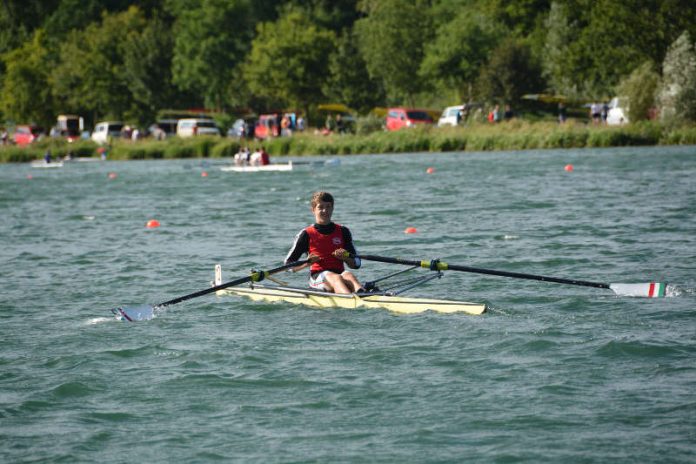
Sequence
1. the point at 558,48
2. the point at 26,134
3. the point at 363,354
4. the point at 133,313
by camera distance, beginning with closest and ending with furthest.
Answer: the point at 363,354
the point at 133,313
the point at 558,48
the point at 26,134

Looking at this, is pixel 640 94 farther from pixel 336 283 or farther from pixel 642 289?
pixel 336 283

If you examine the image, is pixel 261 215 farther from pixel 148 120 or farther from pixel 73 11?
pixel 73 11

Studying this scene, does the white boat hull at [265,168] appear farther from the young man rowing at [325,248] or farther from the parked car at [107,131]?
the parked car at [107,131]

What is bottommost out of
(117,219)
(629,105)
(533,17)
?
(117,219)

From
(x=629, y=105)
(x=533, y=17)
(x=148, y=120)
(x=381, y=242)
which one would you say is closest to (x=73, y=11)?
(x=148, y=120)

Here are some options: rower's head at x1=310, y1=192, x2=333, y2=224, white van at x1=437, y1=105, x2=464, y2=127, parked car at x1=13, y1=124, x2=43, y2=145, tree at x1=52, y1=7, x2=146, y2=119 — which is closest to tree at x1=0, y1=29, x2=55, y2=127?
tree at x1=52, y1=7, x2=146, y2=119

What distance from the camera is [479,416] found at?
8.70 m

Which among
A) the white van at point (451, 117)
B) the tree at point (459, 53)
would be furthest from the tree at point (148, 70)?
the white van at point (451, 117)

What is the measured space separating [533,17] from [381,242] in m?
61.7

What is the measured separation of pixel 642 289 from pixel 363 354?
390 centimetres

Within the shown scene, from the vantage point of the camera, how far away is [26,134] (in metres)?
73.4

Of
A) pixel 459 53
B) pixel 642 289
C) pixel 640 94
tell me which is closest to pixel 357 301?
pixel 642 289

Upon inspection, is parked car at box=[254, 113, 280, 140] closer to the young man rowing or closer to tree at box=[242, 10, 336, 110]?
tree at box=[242, 10, 336, 110]

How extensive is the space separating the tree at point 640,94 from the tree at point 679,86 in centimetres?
154
